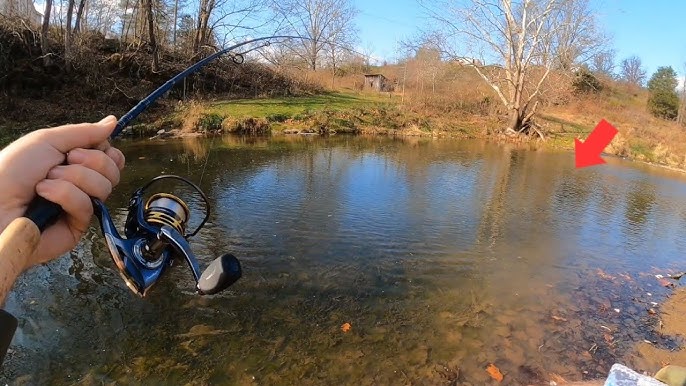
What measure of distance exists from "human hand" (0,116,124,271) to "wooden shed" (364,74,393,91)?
49.0 m

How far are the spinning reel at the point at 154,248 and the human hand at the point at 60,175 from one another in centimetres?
11

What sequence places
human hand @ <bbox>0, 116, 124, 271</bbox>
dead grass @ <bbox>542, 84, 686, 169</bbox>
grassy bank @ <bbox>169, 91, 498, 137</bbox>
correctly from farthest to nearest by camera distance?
dead grass @ <bbox>542, 84, 686, 169</bbox> < grassy bank @ <bbox>169, 91, 498, 137</bbox> < human hand @ <bbox>0, 116, 124, 271</bbox>

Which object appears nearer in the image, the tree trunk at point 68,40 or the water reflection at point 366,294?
the water reflection at point 366,294

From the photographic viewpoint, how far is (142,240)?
7.63 ft

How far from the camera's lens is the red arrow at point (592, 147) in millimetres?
17750

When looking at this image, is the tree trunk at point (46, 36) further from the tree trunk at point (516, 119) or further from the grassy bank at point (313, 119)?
the tree trunk at point (516, 119)

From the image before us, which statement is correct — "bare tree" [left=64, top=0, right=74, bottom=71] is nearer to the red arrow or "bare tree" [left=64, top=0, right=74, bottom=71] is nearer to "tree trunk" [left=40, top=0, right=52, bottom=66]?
"tree trunk" [left=40, top=0, right=52, bottom=66]

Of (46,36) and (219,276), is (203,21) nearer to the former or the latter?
(46,36)

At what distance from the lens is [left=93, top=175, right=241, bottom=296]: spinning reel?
1.81m

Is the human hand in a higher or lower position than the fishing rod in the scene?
higher

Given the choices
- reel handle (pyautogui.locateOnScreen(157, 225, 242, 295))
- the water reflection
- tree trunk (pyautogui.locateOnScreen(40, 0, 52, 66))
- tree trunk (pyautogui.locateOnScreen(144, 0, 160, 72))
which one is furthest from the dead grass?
tree trunk (pyautogui.locateOnScreen(40, 0, 52, 66))

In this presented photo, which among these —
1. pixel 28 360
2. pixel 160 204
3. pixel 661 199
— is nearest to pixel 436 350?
pixel 160 204

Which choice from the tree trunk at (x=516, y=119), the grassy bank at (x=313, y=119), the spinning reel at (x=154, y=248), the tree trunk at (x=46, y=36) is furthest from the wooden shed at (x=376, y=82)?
the spinning reel at (x=154, y=248)

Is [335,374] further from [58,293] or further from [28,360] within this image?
[58,293]
